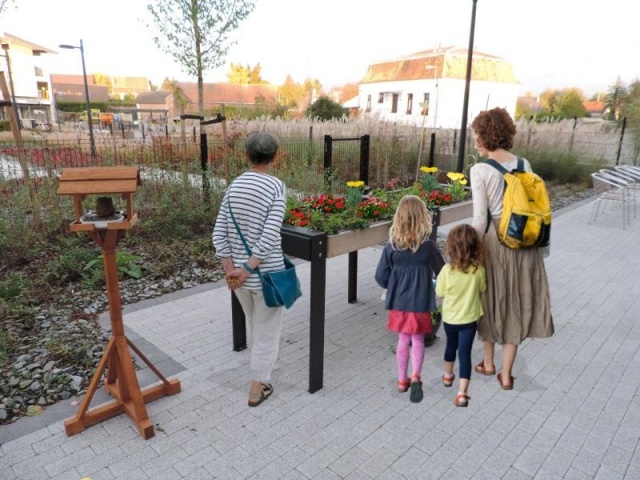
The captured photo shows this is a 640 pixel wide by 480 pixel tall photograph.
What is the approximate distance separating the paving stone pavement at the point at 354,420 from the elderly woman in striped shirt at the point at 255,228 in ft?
2.01

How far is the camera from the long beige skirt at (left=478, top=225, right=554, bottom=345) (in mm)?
2732

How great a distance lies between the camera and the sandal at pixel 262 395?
2799 mm

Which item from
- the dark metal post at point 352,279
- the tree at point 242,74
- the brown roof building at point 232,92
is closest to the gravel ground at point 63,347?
the dark metal post at point 352,279

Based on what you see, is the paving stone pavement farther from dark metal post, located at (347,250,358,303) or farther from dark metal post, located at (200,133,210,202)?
dark metal post, located at (200,133,210,202)

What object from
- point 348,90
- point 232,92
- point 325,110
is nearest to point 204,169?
point 325,110

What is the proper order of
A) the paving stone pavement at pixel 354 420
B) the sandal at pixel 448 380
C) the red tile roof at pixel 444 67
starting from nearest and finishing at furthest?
the paving stone pavement at pixel 354 420, the sandal at pixel 448 380, the red tile roof at pixel 444 67

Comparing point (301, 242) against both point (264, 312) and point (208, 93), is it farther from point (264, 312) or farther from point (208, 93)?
point (208, 93)

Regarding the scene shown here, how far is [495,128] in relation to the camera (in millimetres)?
2678

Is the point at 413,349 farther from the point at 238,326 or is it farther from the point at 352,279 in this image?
the point at 352,279

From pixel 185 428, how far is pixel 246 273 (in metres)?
0.97

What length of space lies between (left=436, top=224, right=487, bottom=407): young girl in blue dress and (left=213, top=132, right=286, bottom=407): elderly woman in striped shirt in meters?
1.02

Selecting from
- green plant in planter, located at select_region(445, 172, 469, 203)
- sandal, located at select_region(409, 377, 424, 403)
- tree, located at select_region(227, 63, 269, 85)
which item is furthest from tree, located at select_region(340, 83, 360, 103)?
sandal, located at select_region(409, 377, 424, 403)

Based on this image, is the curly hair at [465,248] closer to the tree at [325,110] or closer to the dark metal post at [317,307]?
the dark metal post at [317,307]

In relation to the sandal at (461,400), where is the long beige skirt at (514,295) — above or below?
above
